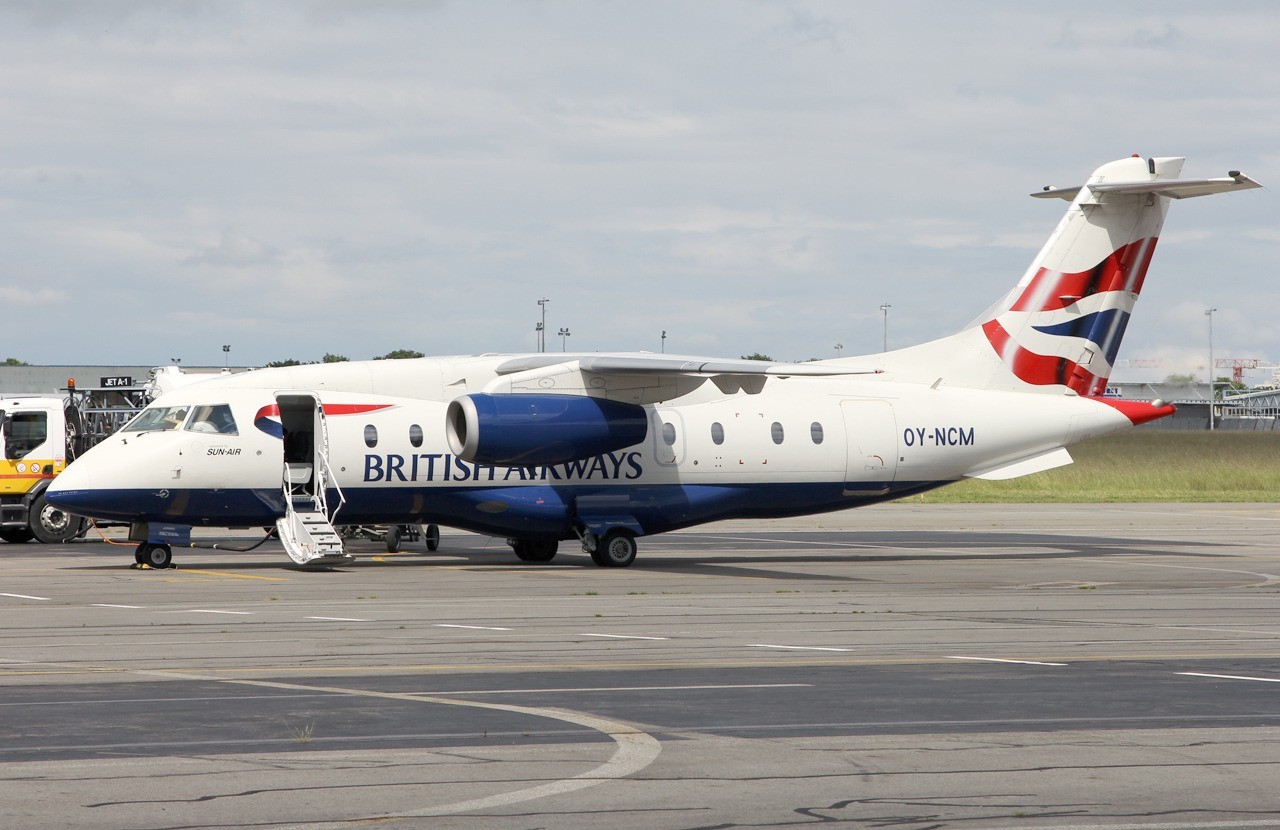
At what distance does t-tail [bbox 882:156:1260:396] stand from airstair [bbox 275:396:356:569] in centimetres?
1175

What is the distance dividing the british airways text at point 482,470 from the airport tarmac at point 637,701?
247 centimetres

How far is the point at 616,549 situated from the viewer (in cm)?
2730

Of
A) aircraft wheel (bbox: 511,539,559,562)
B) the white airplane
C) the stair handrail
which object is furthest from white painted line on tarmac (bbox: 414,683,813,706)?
aircraft wheel (bbox: 511,539,559,562)

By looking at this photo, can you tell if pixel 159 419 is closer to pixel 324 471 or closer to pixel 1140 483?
pixel 324 471

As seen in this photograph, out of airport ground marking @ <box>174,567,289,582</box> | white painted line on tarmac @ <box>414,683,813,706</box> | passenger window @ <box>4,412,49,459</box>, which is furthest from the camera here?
passenger window @ <box>4,412,49,459</box>

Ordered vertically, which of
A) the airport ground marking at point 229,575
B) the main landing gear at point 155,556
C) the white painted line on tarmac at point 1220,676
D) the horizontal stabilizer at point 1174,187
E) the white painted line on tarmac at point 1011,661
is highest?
the horizontal stabilizer at point 1174,187

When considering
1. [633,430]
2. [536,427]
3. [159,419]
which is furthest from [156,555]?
[633,430]

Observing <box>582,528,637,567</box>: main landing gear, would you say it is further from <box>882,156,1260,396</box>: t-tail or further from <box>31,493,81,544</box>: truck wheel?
<box>31,493,81,544</box>: truck wheel

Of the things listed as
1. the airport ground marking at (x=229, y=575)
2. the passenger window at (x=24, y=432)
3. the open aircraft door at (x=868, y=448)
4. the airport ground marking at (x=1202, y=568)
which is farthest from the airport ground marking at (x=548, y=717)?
the passenger window at (x=24, y=432)

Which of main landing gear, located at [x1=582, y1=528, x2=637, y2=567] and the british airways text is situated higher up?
the british airways text

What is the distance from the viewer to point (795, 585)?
23234 mm

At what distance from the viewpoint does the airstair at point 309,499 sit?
2523 centimetres

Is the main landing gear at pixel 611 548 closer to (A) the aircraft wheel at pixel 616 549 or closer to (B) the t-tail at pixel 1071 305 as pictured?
(A) the aircraft wheel at pixel 616 549

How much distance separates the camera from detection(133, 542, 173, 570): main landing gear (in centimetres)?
2573
